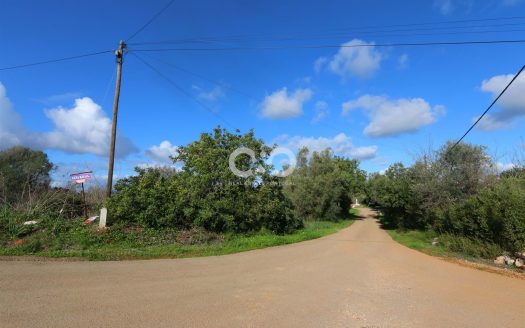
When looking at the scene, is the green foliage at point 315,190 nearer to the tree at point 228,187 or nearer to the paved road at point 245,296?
the tree at point 228,187

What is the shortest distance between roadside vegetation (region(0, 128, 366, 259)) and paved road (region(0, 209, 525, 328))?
2724 millimetres

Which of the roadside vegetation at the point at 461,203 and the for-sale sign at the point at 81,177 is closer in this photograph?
the roadside vegetation at the point at 461,203

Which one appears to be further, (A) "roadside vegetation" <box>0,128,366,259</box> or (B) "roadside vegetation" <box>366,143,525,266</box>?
(B) "roadside vegetation" <box>366,143,525,266</box>

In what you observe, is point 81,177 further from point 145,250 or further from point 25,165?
point 25,165

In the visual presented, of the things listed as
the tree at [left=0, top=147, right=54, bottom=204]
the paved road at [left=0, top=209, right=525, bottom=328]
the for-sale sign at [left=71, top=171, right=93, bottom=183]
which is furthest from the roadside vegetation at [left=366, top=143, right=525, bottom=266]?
the tree at [left=0, top=147, right=54, bottom=204]

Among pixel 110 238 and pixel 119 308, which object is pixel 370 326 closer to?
pixel 119 308

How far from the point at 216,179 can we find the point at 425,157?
650 inches

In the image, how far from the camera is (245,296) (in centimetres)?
688

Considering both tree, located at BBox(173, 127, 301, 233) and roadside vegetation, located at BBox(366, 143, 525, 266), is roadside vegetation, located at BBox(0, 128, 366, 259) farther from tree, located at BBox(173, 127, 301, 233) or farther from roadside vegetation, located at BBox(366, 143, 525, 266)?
roadside vegetation, located at BBox(366, 143, 525, 266)

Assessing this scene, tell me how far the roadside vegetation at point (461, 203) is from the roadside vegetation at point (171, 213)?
26.4 ft

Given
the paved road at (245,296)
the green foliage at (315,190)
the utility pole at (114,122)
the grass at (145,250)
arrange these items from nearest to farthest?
the paved road at (245,296) < the grass at (145,250) < the utility pole at (114,122) < the green foliage at (315,190)

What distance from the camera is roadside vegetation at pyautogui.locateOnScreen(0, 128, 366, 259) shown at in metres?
12.1

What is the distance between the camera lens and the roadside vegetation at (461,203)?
44.7 ft

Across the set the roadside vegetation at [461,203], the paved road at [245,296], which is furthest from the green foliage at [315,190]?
the paved road at [245,296]
